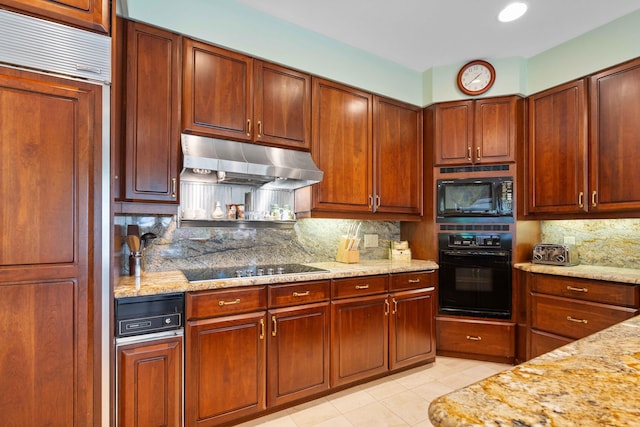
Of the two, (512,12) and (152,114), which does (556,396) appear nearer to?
(152,114)

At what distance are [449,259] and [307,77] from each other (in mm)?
2076

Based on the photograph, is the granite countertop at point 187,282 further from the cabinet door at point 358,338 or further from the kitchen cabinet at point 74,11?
the kitchen cabinet at point 74,11

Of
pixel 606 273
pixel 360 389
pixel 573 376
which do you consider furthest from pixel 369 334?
pixel 573 376

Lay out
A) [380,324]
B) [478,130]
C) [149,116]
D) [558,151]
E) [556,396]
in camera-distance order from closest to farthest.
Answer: [556,396]
[149,116]
[380,324]
[558,151]
[478,130]

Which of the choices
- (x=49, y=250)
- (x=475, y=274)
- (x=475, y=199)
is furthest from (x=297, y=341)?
(x=475, y=199)

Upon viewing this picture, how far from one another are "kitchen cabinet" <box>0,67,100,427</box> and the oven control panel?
278 centimetres

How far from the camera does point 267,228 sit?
2.79m

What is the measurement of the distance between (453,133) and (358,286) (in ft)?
5.80

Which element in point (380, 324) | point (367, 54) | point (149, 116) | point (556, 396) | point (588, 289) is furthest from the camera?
point (367, 54)

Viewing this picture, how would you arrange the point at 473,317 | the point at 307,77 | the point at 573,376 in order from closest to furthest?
the point at 573,376 < the point at 307,77 < the point at 473,317

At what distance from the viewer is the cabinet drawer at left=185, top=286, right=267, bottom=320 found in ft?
6.17

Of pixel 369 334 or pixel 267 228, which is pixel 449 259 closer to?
pixel 369 334

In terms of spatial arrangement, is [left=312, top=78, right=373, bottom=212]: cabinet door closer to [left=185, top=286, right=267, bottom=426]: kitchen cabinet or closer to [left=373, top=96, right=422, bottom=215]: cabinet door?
[left=373, top=96, right=422, bottom=215]: cabinet door

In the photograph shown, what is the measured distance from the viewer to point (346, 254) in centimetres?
297
